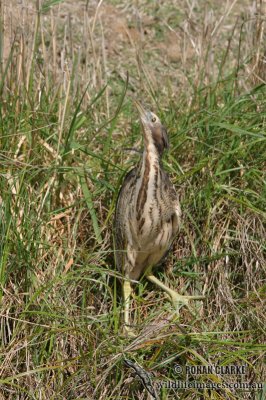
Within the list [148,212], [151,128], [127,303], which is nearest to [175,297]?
[127,303]

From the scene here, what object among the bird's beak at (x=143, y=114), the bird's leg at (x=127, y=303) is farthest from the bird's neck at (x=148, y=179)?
the bird's leg at (x=127, y=303)

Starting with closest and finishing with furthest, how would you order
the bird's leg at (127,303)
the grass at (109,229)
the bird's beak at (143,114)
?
the grass at (109,229) → the bird's leg at (127,303) → the bird's beak at (143,114)

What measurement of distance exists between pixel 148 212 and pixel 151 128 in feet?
1.46

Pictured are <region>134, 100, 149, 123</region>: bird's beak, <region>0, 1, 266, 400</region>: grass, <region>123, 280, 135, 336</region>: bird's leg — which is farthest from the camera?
<region>134, 100, 149, 123</region>: bird's beak

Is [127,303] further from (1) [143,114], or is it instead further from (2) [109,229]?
(1) [143,114]

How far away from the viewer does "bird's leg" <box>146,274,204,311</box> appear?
4.39 metres

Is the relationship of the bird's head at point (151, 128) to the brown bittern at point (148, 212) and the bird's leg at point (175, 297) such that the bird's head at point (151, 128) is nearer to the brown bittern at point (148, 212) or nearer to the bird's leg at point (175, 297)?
the brown bittern at point (148, 212)

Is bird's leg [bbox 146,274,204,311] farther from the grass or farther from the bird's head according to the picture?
the bird's head

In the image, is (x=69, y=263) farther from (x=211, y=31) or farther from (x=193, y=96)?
(x=211, y=31)

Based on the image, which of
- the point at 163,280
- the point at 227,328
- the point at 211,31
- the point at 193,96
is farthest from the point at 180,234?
the point at 211,31

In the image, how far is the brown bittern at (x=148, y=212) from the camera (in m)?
4.41

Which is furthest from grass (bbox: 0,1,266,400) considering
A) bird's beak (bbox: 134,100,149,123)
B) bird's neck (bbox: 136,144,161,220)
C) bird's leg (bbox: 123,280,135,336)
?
bird's beak (bbox: 134,100,149,123)

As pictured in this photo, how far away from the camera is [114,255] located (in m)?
4.50

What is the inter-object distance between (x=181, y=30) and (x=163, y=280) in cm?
257
